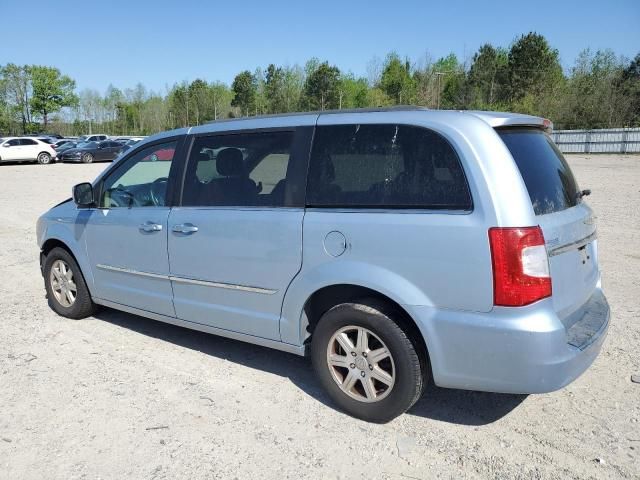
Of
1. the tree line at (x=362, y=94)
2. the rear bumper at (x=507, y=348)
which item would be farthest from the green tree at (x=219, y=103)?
the rear bumper at (x=507, y=348)

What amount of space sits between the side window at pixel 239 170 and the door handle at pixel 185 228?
170 millimetres

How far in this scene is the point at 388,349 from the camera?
10.4 feet

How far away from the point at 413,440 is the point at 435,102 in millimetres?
51461

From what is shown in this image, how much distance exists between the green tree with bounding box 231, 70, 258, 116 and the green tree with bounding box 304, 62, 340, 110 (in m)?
8.40

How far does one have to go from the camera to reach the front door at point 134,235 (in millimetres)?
4316

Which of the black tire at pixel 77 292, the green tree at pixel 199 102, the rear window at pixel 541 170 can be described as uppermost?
the green tree at pixel 199 102

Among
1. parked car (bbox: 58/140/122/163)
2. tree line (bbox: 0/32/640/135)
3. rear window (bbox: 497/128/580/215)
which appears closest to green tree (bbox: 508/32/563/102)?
tree line (bbox: 0/32/640/135)

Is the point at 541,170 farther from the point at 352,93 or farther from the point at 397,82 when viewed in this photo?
the point at 352,93

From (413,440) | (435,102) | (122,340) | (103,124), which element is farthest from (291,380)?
(103,124)

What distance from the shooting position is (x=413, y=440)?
3.15m

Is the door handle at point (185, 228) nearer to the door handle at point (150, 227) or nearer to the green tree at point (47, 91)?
the door handle at point (150, 227)

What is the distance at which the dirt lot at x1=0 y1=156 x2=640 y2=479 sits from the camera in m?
2.92

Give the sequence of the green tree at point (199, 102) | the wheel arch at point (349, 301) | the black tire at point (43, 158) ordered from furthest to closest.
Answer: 1. the green tree at point (199, 102)
2. the black tire at point (43, 158)
3. the wheel arch at point (349, 301)

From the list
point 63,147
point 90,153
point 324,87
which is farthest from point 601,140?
point 63,147
